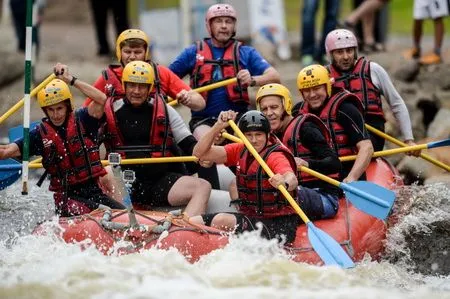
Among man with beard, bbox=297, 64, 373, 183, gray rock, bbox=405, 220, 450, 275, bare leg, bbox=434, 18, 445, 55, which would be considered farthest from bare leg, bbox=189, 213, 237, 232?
bare leg, bbox=434, 18, 445, 55

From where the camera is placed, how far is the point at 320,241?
10570 millimetres

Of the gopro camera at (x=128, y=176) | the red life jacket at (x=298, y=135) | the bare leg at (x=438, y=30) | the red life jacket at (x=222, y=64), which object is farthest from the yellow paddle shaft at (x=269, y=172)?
the bare leg at (x=438, y=30)

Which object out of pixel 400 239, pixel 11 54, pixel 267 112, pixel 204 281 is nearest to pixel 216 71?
pixel 267 112

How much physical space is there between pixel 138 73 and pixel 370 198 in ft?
7.58

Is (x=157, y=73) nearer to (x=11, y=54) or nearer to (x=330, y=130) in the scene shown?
(x=330, y=130)

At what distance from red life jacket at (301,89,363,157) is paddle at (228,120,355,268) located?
1312mm

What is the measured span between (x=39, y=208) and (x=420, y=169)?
176 inches

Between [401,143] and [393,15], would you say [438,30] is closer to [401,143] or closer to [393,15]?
[401,143]

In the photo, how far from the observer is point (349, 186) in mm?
11180

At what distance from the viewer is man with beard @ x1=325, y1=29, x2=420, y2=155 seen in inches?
494

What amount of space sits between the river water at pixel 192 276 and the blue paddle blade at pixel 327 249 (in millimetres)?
135

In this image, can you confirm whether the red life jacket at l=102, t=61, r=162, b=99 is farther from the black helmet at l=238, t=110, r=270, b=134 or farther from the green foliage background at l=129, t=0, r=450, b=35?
the green foliage background at l=129, t=0, r=450, b=35

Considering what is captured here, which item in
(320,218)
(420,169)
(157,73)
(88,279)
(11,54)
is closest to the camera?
(88,279)

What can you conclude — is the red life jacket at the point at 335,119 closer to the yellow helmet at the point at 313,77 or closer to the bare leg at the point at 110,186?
the yellow helmet at the point at 313,77
